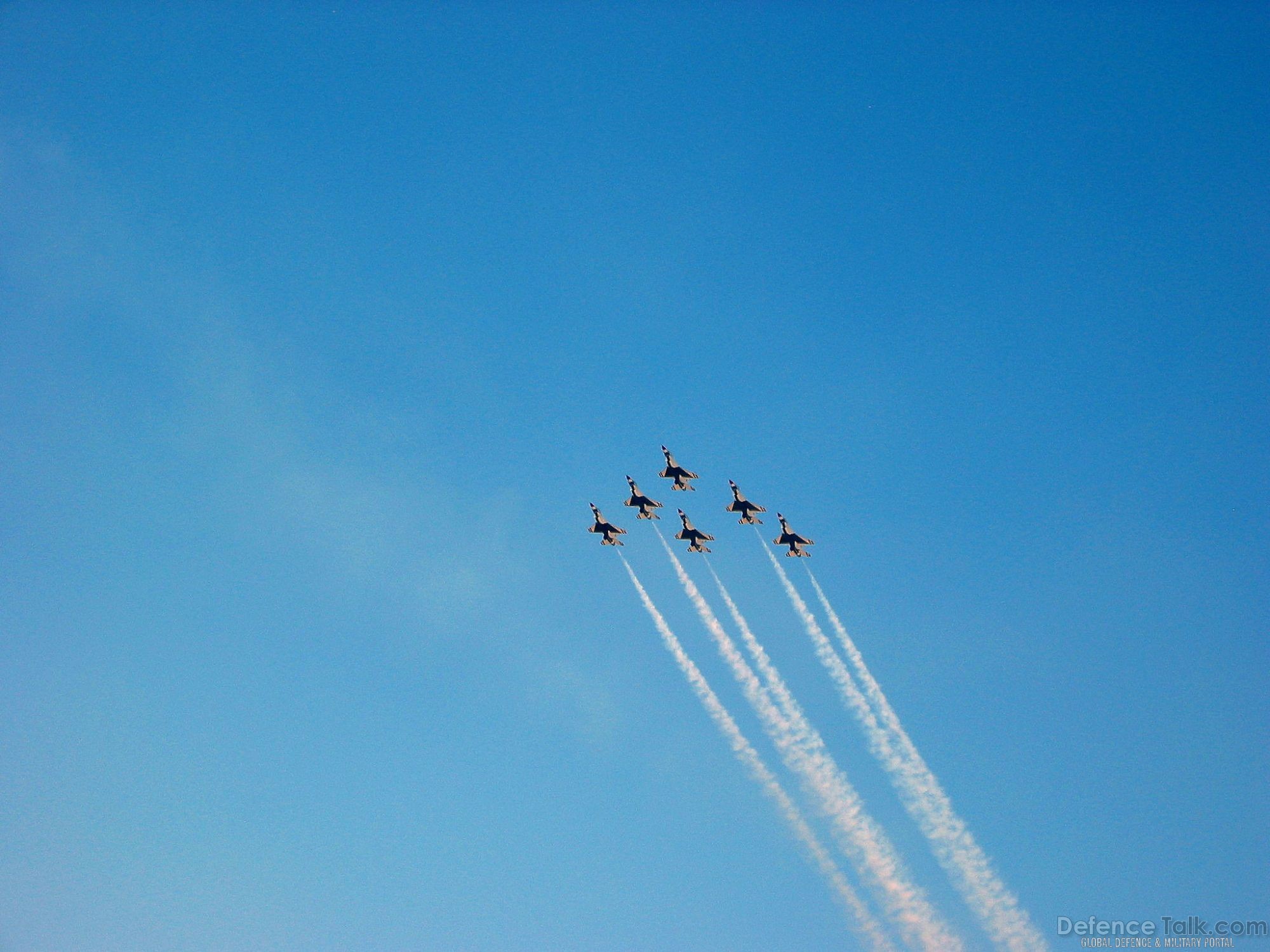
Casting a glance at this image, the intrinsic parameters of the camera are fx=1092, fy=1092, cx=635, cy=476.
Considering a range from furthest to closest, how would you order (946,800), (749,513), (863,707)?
(749,513) < (863,707) < (946,800)

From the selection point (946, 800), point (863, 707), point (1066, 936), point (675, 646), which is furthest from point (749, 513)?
point (1066, 936)

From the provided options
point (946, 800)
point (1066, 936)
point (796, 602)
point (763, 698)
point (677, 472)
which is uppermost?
point (677, 472)

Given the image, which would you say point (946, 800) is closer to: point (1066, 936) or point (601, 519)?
point (1066, 936)

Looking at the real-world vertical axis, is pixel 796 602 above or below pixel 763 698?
above

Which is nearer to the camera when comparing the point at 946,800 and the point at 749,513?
the point at 946,800

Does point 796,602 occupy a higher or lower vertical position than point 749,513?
lower

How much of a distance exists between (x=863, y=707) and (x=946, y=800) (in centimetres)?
1239

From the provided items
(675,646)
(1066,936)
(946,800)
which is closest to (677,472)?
(675,646)

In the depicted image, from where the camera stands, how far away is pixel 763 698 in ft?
378

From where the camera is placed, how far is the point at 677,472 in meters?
130

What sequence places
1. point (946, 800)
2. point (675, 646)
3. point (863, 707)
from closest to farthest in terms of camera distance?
A: point (946, 800) → point (863, 707) → point (675, 646)

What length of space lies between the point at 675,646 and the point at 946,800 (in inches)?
1332

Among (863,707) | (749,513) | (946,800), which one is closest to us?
(946,800)

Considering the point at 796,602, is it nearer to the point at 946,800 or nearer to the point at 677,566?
the point at 677,566
